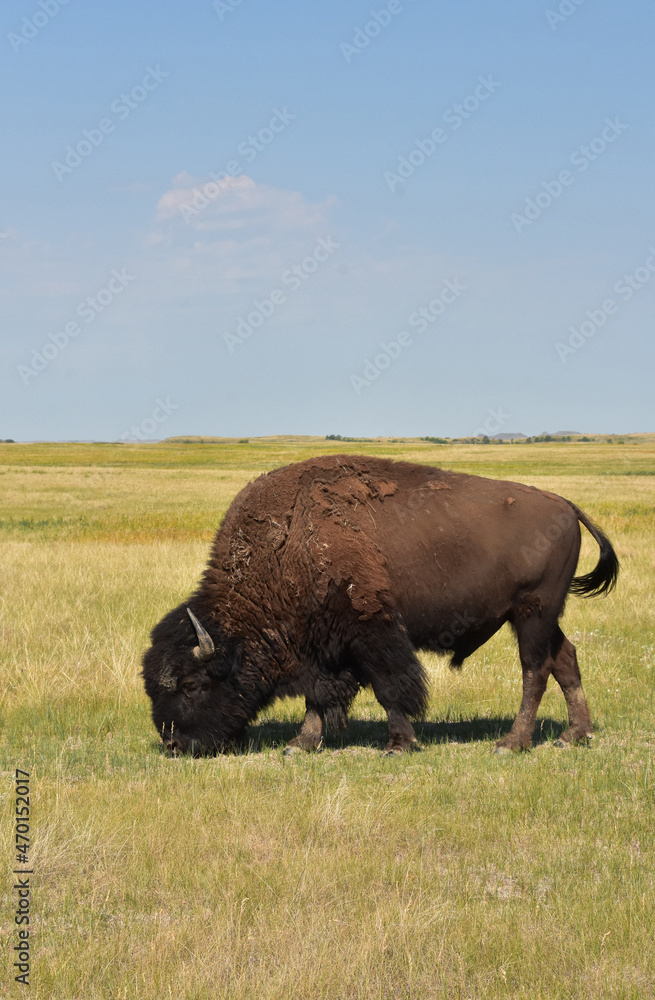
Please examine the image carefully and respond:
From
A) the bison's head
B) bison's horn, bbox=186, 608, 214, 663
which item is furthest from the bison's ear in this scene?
bison's horn, bbox=186, 608, 214, 663

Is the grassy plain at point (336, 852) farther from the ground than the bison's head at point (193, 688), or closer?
closer

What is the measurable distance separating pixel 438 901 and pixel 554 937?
0.53m

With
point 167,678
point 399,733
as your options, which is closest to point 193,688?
point 167,678

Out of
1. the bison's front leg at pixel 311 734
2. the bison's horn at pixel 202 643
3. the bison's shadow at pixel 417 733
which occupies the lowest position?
the bison's shadow at pixel 417 733

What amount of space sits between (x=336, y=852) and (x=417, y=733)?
10.4ft

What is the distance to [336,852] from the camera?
4465mm

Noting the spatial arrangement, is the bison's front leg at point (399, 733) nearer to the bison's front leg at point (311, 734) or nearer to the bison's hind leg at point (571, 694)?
the bison's front leg at point (311, 734)

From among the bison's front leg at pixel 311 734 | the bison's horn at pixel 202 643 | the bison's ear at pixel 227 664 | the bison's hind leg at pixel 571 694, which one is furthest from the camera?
the bison's hind leg at pixel 571 694

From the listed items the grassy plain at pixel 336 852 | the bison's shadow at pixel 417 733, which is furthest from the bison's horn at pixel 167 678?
the bison's shadow at pixel 417 733

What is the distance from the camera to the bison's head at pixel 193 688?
21.7 feet

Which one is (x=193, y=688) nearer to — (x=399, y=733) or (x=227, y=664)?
(x=227, y=664)

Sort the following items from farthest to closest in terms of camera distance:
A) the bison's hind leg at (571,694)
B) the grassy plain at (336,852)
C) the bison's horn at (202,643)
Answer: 1. the bison's hind leg at (571,694)
2. the bison's horn at (202,643)
3. the grassy plain at (336,852)

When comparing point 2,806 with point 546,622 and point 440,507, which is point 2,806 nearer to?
point 440,507

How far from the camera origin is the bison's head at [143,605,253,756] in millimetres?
6613
